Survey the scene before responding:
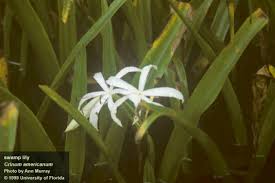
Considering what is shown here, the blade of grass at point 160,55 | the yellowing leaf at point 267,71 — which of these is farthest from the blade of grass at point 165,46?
the yellowing leaf at point 267,71

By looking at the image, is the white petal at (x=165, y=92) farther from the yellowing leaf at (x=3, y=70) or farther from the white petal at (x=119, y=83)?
the yellowing leaf at (x=3, y=70)

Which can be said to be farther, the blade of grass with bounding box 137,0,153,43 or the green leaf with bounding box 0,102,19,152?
the blade of grass with bounding box 137,0,153,43

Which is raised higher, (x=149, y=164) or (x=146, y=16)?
(x=146, y=16)

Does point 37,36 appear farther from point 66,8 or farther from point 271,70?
point 271,70

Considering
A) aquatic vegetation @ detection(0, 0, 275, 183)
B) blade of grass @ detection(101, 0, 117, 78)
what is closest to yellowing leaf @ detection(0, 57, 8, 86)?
aquatic vegetation @ detection(0, 0, 275, 183)

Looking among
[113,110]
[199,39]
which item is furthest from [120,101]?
[199,39]

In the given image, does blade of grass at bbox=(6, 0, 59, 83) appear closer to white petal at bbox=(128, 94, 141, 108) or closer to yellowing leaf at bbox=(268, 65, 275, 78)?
white petal at bbox=(128, 94, 141, 108)
